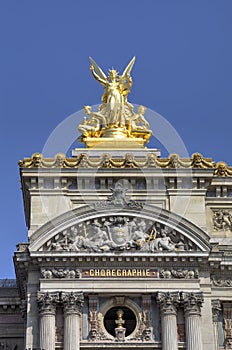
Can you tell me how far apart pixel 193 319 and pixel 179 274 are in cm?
222

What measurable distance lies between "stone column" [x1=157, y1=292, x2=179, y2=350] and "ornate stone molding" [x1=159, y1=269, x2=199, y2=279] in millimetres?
955

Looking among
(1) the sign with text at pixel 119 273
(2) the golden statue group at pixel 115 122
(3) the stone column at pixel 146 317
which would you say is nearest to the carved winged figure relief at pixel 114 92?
(2) the golden statue group at pixel 115 122

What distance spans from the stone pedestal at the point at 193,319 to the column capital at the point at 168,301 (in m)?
0.36

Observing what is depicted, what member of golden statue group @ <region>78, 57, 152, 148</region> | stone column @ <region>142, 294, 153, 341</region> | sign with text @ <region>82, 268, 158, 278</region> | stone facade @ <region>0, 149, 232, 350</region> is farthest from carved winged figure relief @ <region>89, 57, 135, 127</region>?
stone column @ <region>142, 294, 153, 341</region>

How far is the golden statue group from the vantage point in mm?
57281

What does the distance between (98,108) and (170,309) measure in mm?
13554

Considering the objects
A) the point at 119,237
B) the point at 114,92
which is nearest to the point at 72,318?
the point at 119,237

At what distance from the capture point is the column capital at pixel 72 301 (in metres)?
50.2

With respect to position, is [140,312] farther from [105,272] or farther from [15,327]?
[15,327]

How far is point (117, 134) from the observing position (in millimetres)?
57844

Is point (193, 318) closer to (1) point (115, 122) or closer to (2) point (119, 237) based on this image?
(2) point (119, 237)

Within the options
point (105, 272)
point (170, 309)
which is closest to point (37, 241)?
point (105, 272)

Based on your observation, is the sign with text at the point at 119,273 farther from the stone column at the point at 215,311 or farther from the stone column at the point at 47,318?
the stone column at the point at 215,311

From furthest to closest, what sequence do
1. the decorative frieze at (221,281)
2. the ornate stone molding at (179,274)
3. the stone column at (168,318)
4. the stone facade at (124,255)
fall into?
the decorative frieze at (221,281) < the ornate stone molding at (179,274) < the stone facade at (124,255) < the stone column at (168,318)
